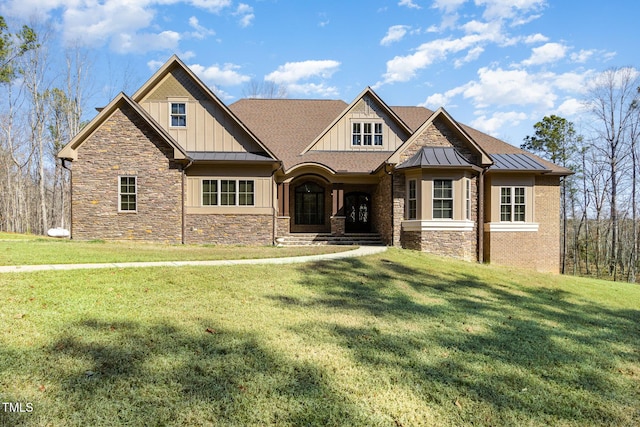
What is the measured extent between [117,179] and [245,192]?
499cm

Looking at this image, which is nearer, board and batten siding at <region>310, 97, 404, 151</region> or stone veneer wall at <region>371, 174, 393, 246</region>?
stone veneer wall at <region>371, 174, 393, 246</region>

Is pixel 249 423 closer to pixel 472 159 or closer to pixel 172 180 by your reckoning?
pixel 172 180

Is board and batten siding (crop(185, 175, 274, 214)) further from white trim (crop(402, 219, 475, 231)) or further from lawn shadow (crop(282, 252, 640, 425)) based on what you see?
lawn shadow (crop(282, 252, 640, 425))

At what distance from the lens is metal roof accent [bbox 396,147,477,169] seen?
14461 mm

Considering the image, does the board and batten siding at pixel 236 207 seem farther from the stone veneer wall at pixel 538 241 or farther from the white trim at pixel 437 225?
the stone veneer wall at pixel 538 241

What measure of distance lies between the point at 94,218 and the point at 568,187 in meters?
37.6

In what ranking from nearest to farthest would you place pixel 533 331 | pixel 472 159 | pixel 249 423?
1. pixel 249 423
2. pixel 533 331
3. pixel 472 159

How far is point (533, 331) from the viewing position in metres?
6.06

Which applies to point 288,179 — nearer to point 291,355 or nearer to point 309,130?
point 309,130

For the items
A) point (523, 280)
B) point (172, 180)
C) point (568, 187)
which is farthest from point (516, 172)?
point (568, 187)

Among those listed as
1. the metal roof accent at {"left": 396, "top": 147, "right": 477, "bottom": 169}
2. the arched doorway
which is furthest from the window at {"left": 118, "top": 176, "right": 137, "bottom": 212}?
the metal roof accent at {"left": 396, "top": 147, "right": 477, "bottom": 169}

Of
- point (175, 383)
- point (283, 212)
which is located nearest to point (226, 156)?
point (283, 212)

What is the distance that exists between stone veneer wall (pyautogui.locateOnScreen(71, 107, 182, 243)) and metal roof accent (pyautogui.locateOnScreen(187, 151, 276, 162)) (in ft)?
3.47

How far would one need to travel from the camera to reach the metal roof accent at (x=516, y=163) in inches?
634
